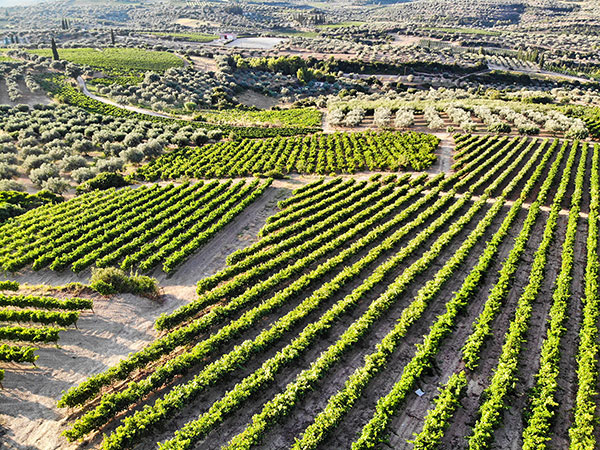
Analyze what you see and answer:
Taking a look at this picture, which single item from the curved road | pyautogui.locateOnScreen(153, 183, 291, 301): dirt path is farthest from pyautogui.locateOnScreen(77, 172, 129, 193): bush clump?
the curved road

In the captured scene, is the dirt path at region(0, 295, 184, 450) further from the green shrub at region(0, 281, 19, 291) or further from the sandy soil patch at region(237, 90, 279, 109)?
the sandy soil patch at region(237, 90, 279, 109)

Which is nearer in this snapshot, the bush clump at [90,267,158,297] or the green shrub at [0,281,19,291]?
the green shrub at [0,281,19,291]

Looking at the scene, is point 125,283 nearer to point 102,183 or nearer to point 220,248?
point 220,248

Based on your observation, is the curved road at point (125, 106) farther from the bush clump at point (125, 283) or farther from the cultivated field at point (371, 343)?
the bush clump at point (125, 283)

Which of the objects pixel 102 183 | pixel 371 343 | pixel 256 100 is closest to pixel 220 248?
pixel 371 343

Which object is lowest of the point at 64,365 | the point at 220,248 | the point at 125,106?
the point at 64,365

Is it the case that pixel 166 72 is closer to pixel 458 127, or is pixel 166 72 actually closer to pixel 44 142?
pixel 44 142

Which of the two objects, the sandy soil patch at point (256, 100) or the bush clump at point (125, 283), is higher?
the sandy soil patch at point (256, 100)

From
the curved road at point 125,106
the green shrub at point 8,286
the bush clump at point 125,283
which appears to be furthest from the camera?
the curved road at point 125,106

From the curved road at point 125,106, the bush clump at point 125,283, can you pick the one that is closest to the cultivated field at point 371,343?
the bush clump at point 125,283

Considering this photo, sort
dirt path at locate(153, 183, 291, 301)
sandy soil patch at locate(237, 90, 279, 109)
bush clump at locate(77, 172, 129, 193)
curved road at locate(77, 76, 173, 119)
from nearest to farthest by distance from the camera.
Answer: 1. dirt path at locate(153, 183, 291, 301)
2. bush clump at locate(77, 172, 129, 193)
3. curved road at locate(77, 76, 173, 119)
4. sandy soil patch at locate(237, 90, 279, 109)

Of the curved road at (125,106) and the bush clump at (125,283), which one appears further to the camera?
the curved road at (125,106)

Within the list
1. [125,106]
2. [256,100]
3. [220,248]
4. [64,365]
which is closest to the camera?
[64,365]

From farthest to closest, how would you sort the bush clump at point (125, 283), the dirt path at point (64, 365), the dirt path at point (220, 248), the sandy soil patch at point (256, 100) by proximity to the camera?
the sandy soil patch at point (256, 100) < the dirt path at point (220, 248) < the bush clump at point (125, 283) < the dirt path at point (64, 365)
